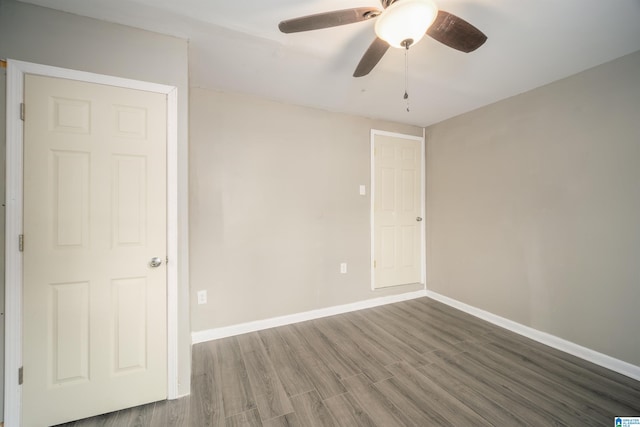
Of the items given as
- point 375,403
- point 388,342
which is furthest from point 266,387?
point 388,342

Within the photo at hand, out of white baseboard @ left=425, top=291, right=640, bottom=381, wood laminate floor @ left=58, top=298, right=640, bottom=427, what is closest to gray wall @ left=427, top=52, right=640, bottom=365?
white baseboard @ left=425, top=291, right=640, bottom=381

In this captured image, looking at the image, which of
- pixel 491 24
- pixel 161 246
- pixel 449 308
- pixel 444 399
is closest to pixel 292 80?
pixel 491 24

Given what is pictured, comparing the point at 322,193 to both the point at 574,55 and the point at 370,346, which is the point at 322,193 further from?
the point at 574,55

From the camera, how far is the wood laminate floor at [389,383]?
4.87 feet

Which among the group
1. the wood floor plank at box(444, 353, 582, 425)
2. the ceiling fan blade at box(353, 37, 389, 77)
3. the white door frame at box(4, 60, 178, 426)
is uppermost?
the ceiling fan blade at box(353, 37, 389, 77)

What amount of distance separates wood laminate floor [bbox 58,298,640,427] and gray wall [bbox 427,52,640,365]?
1.25 feet

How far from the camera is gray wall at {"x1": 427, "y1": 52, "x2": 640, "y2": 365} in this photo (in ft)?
6.14

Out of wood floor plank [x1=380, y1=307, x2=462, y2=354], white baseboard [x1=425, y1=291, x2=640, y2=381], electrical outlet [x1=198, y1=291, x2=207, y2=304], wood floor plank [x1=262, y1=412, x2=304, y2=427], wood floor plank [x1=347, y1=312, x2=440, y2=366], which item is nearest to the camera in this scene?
wood floor plank [x1=262, y1=412, x2=304, y2=427]

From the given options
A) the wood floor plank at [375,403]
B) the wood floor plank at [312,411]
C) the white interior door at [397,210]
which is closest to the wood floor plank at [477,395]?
the wood floor plank at [375,403]

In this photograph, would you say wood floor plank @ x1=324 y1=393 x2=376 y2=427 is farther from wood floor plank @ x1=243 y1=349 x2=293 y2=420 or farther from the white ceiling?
the white ceiling

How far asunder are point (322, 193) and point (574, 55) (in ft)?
7.80

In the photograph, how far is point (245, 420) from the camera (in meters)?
1.47

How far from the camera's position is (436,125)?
337cm

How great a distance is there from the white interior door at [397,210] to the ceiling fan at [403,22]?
6.25 ft
